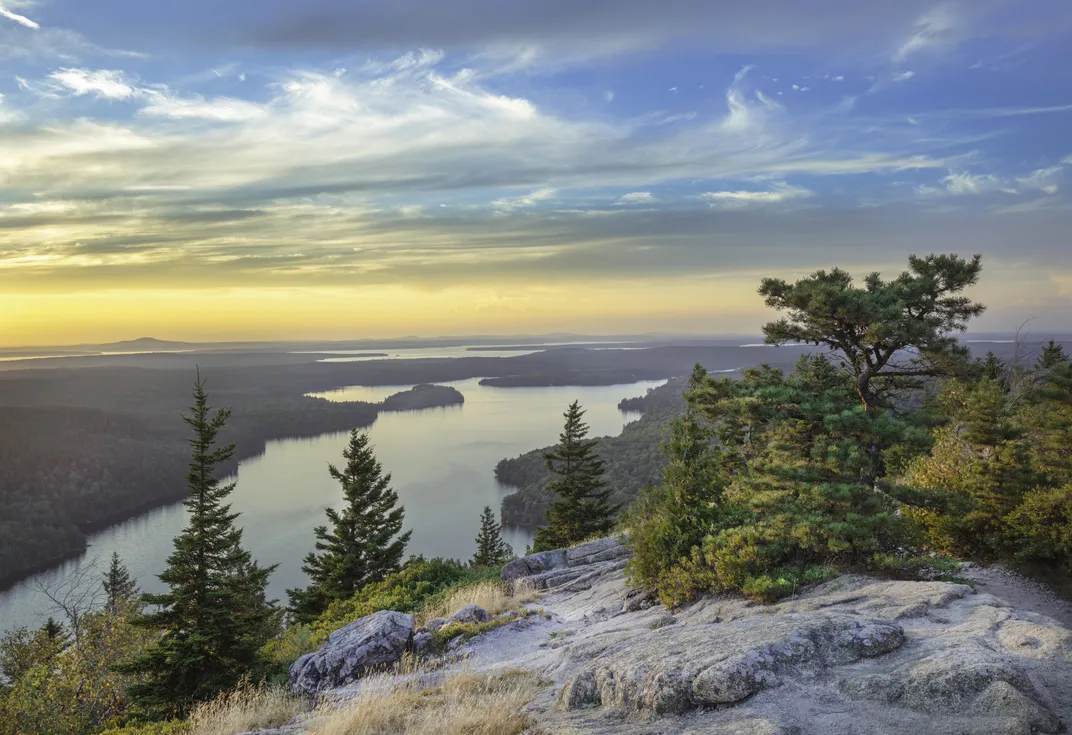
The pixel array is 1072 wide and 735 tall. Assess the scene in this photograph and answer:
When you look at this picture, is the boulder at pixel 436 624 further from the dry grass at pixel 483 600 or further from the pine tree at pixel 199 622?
the pine tree at pixel 199 622

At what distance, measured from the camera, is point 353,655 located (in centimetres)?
1180

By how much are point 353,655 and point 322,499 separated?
9808 cm

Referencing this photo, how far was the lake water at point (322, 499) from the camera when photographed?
77500 millimetres

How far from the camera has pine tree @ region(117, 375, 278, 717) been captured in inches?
619

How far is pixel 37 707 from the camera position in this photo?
1723cm

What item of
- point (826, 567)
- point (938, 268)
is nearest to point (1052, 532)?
point (826, 567)

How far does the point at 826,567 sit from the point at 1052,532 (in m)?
4.43

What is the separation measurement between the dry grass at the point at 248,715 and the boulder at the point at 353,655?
0.78m

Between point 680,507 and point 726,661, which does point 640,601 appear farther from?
point 726,661

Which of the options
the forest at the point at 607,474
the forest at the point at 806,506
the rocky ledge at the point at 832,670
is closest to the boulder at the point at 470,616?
the forest at the point at 806,506

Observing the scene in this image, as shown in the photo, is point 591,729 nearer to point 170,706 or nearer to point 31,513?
point 170,706

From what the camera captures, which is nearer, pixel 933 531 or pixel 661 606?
pixel 661 606

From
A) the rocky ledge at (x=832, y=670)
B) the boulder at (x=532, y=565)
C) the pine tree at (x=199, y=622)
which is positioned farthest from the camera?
the boulder at (x=532, y=565)

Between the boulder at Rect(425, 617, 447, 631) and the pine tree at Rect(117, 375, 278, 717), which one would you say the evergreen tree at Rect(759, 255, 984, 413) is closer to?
the boulder at Rect(425, 617, 447, 631)
